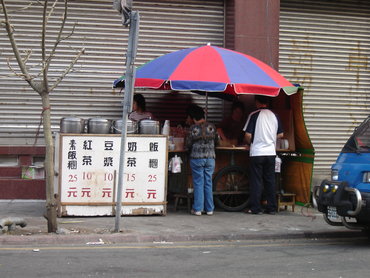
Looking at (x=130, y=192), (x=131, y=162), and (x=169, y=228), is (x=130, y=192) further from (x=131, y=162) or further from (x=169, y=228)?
(x=169, y=228)

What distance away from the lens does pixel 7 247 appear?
8.07 meters

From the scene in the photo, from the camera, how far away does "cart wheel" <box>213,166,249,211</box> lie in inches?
446

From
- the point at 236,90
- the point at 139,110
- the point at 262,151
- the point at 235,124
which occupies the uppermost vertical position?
the point at 236,90

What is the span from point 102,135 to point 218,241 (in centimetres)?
263

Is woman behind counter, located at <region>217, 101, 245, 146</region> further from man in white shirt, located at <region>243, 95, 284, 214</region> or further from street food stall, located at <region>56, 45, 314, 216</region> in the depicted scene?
man in white shirt, located at <region>243, 95, 284, 214</region>

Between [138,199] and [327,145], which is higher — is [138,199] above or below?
below

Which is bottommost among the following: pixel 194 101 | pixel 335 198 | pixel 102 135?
pixel 335 198

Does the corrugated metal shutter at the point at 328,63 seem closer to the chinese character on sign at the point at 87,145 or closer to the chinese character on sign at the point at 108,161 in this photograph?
the chinese character on sign at the point at 108,161

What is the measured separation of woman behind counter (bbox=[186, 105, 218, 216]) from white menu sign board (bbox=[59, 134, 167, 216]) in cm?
54

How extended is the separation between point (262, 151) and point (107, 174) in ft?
8.80

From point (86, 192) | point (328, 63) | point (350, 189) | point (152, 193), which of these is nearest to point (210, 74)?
point (152, 193)

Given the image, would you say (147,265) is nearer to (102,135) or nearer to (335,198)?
(335,198)

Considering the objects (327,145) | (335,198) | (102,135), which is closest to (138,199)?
(102,135)

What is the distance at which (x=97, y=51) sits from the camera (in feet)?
40.7
